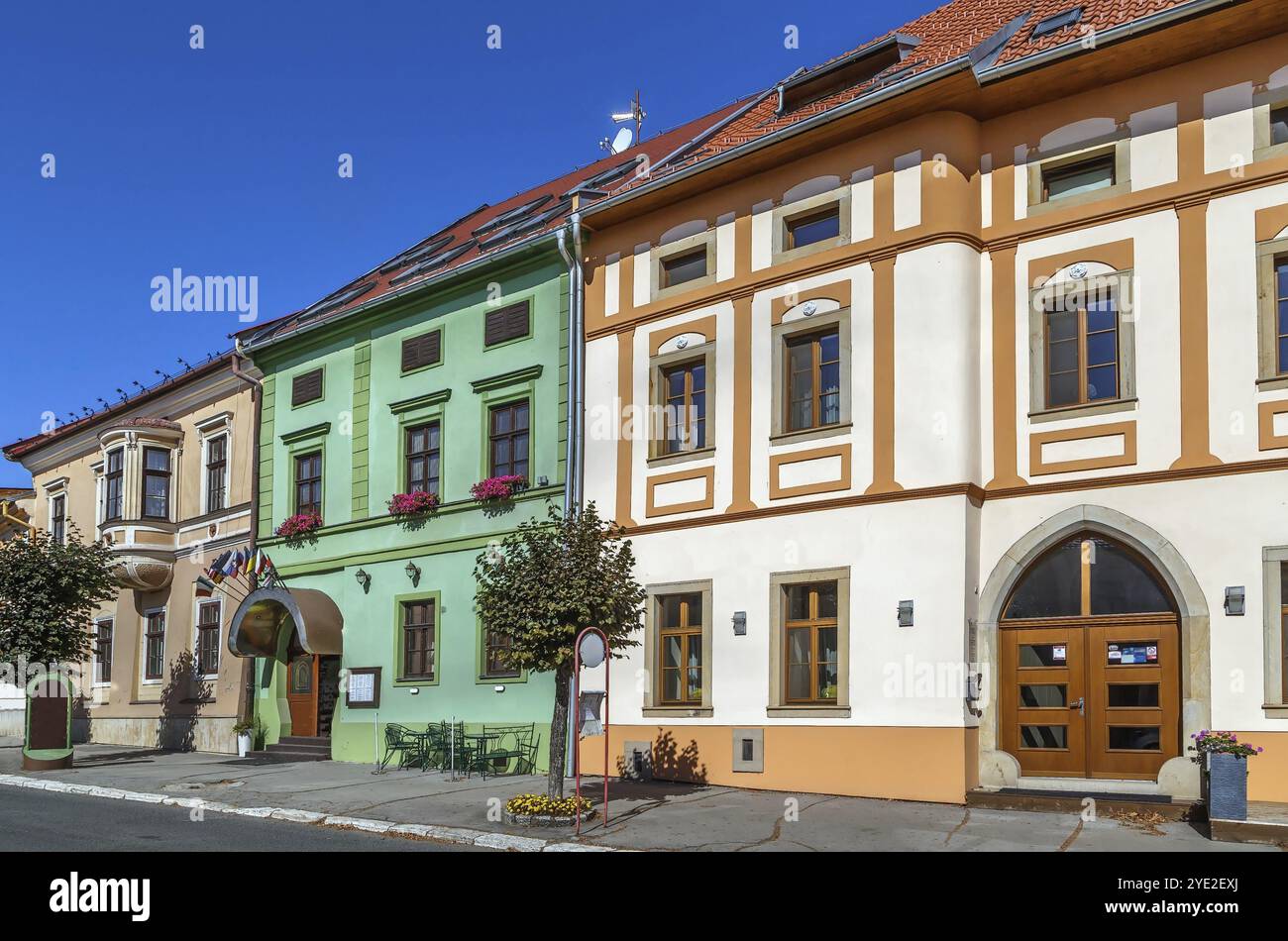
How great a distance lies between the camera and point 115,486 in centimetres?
3095

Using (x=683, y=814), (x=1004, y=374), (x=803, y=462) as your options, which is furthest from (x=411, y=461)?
(x=1004, y=374)

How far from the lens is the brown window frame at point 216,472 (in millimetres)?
28500

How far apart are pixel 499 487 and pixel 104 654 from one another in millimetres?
15337

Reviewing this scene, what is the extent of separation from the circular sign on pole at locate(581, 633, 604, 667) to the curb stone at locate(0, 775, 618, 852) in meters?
1.86

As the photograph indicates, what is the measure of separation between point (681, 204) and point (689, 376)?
2.65 m

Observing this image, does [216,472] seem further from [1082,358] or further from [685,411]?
[1082,358]

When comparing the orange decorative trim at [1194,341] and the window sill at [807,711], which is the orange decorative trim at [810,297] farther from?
the window sill at [807,711]

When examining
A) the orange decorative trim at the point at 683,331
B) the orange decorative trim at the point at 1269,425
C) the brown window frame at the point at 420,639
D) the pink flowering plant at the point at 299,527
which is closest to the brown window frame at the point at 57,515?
the pink flowering plant at the point at 299,527

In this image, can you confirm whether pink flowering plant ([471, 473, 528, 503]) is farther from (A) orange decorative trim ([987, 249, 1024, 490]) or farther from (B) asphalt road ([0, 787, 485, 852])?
(A) orange decorative trim ([987, 249, 1024, 490])

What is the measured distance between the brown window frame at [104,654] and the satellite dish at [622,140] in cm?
1631

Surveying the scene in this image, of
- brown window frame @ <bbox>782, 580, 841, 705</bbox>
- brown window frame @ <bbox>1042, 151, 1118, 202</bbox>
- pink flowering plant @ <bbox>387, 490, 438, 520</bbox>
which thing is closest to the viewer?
brown window frame @ <bbox>1042, 151, 1118, 202</bbox>

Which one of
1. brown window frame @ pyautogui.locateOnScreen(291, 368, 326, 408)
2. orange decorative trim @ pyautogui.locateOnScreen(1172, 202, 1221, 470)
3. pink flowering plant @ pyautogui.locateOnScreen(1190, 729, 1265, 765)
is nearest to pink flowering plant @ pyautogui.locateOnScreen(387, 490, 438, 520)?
brown window frame @ pyautogui.locateOnScreen(291, 368, 326, 408)

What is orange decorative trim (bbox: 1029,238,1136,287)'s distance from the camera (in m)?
15.9
